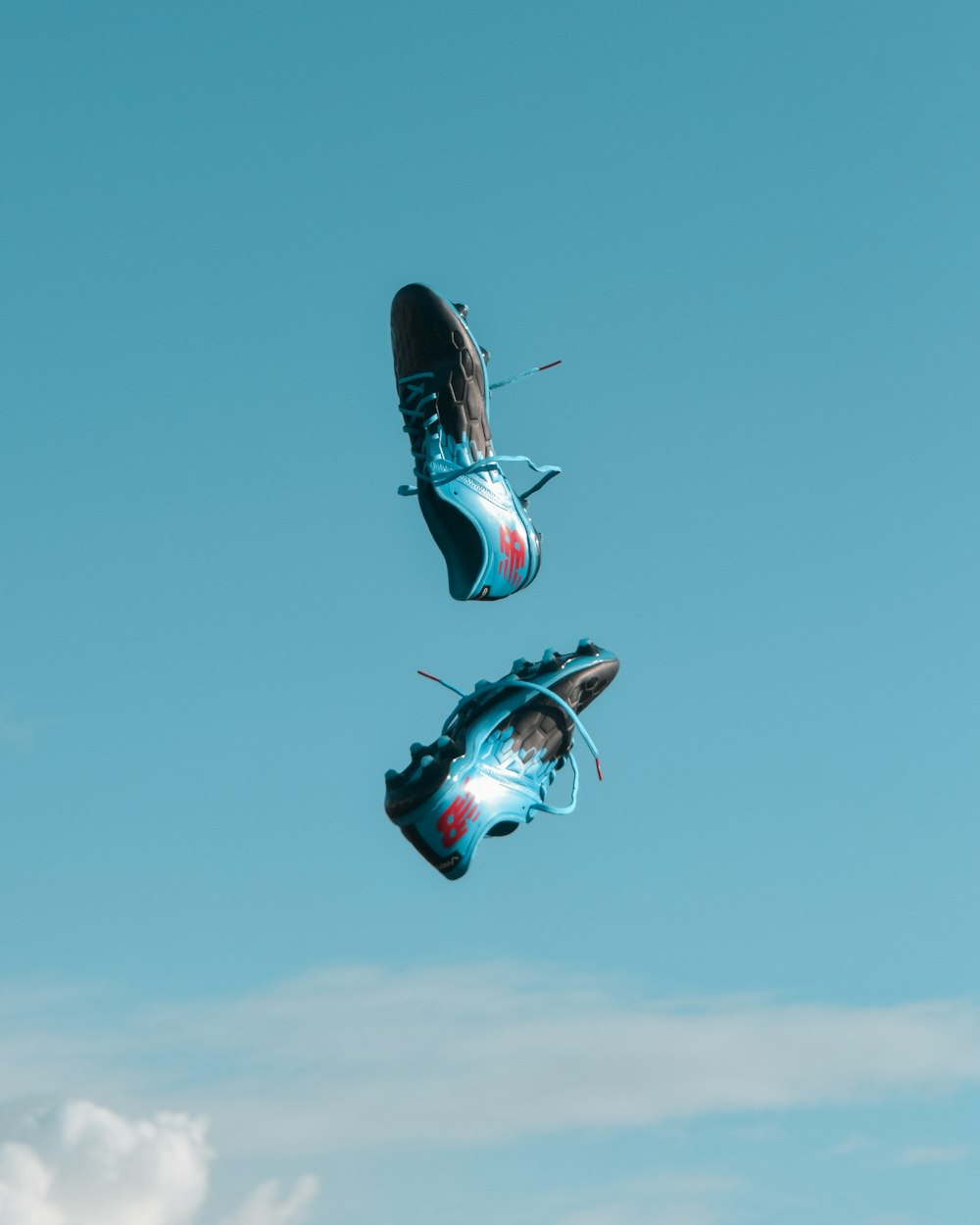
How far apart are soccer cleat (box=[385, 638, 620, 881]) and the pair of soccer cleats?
19 millimetres

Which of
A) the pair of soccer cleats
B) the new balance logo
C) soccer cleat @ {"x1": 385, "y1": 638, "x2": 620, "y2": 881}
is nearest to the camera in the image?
Result: soccer cleat @ {"x1": 385, "y1": 638, "x2": 620, "y2": 881}

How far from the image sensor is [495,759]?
30.3 m

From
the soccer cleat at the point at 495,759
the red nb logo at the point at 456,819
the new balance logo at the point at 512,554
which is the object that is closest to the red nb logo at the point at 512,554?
the new balance logo at the point at 512,554

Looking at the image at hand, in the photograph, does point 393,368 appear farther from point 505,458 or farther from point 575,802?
point 575,802

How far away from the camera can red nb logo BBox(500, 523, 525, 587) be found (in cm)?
3155

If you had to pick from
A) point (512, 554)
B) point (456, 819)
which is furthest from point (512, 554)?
point (456, 819)

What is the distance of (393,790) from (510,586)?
137 inches

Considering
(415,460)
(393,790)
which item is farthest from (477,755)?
(415,460)

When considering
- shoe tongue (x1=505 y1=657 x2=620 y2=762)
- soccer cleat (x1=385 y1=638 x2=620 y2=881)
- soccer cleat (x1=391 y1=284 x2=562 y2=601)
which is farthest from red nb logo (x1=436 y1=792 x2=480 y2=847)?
soccer cleat (x1=391 y1=284 x2=562 y2=601)

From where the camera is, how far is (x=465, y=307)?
3191 centimetres

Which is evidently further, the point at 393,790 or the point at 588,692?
the point at 588,692

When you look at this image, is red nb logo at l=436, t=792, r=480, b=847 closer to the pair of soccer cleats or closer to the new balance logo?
the pair of soccer cleats

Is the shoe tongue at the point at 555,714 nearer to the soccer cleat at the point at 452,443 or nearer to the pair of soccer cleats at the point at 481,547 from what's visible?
the pair of soccer cleats at the point at 481,547

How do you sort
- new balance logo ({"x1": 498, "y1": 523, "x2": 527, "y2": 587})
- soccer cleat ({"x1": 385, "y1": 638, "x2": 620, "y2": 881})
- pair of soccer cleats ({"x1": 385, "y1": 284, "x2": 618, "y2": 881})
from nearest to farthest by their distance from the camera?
soccer cleat ({"x1": 385, "y1": 638, "x2": 620, "y2": 881}) < pair of soccer cleats ({"x1": 385, "y1": 284, "x2": 618, "y2": 881}) < new balance logo ({"x1": 498, "y1": 523, "x2": 527, "y2": 587})
